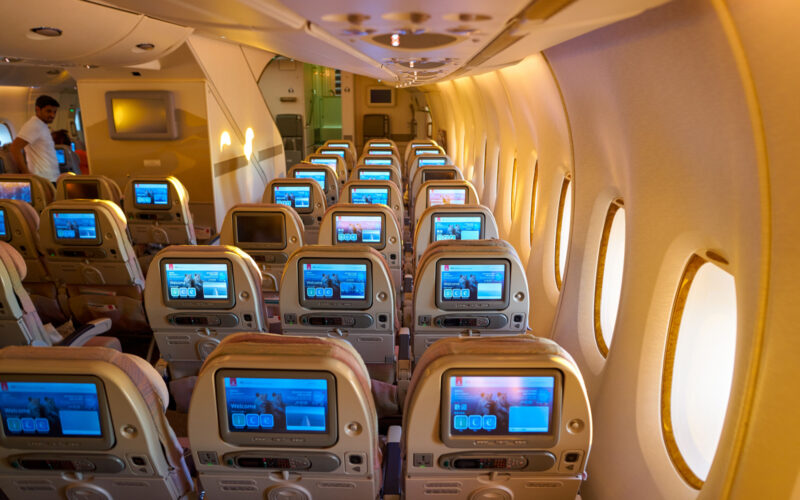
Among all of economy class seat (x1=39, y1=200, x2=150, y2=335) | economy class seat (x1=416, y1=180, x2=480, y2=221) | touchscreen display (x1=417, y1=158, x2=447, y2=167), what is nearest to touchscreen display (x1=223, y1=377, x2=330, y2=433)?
economy class seat (x1=39, y1=200, x2=150, y2=335)

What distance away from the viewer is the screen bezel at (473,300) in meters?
3.97

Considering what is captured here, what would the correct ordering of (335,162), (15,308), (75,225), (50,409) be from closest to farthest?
(50,409) < (15,308) < (75,225) < (335,162)

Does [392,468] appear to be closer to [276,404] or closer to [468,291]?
[276,404]

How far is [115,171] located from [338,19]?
32.2ft

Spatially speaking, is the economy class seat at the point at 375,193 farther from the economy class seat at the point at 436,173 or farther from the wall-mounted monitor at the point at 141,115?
the wall-mounted monitor at the point at 141,115

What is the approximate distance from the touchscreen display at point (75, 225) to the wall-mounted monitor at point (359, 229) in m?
2.46

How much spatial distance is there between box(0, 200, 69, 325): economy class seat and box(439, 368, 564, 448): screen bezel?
5105 millimetres

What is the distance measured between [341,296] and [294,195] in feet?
13.2

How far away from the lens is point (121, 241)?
561 centimetres

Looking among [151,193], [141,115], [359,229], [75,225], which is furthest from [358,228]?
[141,115]

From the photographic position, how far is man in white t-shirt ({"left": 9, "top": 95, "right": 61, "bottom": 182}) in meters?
8.85

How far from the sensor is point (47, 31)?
4.41 metres

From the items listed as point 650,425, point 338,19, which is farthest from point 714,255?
point 338,19

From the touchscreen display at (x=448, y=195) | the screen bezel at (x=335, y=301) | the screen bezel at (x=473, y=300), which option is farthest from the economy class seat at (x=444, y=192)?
the screen bezel at (x=335, y=301)
